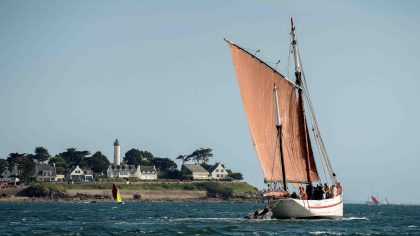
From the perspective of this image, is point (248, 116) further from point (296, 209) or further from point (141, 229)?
point (141, 229)

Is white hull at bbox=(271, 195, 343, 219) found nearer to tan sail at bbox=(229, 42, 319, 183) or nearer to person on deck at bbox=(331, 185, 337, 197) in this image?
person on deck at bbox=(331, 185, 337, 197)

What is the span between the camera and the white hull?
69.2 m

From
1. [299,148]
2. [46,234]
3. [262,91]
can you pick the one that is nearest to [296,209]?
[299,148]

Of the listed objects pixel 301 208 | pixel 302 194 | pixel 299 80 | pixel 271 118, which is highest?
pixel 299 80

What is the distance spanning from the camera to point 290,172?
243 ft

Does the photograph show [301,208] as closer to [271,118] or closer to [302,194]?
[302,194]

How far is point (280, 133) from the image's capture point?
71.9m

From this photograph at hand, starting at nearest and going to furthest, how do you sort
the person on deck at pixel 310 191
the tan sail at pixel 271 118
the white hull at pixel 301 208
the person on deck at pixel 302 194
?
the white hull at pixel 301 208 < the person on deck at pixel 302 194 < the tan sail at pixel 271 118 < the person on deck at pixel 310 191

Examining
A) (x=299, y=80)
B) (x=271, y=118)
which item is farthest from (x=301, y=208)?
(x=299, y=80)

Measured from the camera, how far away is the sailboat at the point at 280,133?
234 feet

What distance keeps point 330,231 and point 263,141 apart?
1504 centimetres

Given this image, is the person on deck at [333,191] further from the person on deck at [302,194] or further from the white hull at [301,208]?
the person on deck at [302,194]

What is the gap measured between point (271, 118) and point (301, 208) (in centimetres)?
958

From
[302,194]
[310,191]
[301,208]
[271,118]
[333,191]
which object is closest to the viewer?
[301,208]
